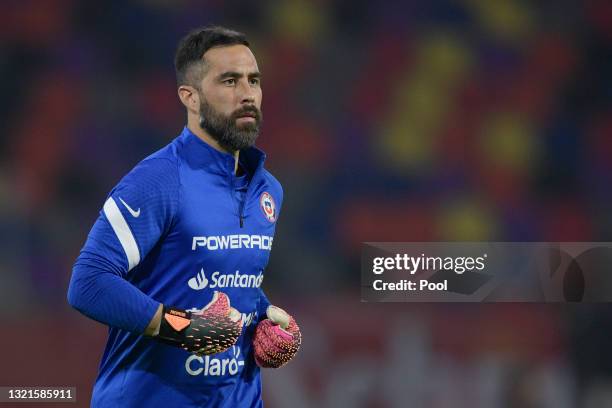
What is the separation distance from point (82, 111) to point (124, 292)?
9.83 ft

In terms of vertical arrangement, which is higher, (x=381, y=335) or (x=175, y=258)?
(x=381, y=335)

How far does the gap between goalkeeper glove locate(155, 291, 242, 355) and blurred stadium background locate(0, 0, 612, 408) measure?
229 cm

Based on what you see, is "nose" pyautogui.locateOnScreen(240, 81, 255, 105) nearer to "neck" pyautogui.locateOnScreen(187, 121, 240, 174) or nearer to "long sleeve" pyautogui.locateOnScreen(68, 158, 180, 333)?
"neck" pyautogui.locateOnScreen(187, 121, 240, 174)

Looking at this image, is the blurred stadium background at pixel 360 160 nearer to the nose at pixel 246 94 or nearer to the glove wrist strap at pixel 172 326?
the nose at pixel 246 94

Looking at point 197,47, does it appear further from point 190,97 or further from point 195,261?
point 195,261

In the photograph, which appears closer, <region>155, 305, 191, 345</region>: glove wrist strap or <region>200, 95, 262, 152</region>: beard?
<region>155, 305, 191, 345</region>: glove wrist strap

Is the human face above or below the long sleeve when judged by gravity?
above

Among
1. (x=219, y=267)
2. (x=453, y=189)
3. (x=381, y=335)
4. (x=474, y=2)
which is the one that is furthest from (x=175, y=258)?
(x=474, y=2)

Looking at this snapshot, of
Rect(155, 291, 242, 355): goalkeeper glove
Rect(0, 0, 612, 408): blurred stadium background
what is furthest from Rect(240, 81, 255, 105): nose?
Rect(0, 0, 612, 408): blurred stadium background

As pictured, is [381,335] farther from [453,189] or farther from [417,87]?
[417,87]

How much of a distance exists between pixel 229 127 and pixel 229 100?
0.06 metres

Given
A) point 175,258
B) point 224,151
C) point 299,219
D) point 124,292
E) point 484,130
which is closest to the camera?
point 124,292

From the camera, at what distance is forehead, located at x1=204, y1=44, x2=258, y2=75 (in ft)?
6.72

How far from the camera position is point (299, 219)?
447 centimetres
